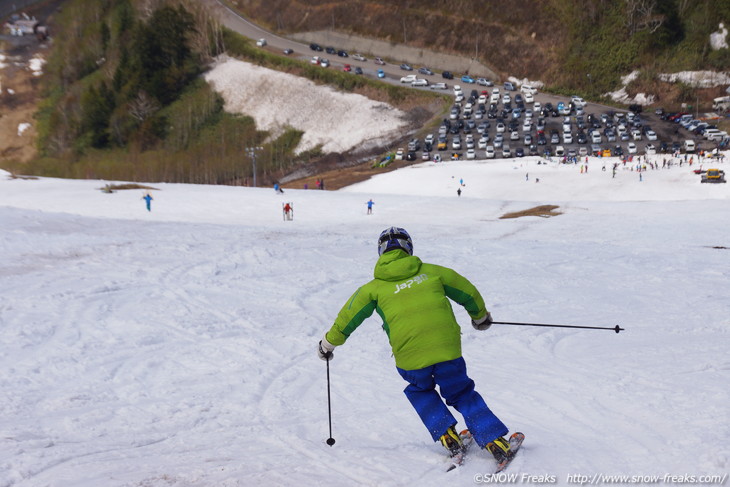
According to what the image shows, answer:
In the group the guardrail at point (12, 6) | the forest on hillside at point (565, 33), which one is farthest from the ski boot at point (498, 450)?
the guardrail at point (12, 6)

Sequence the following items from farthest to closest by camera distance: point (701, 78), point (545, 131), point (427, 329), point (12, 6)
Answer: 1. point (12, 6)
2. point (701, 78)
3. point (545, 131)
4. point (427, 329)

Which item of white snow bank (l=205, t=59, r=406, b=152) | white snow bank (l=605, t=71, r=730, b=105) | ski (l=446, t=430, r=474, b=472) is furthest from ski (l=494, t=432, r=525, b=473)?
white snow bank (l=605, t=71, r=730, b=105)

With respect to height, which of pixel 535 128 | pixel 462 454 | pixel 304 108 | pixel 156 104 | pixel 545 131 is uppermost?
pixel 156 104

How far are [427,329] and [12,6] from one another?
169 metres

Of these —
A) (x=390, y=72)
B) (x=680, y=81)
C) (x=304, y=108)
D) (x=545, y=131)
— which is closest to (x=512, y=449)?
(x=545, y=131)

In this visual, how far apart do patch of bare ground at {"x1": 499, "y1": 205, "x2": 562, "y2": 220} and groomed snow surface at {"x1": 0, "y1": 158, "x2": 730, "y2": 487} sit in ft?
25.3

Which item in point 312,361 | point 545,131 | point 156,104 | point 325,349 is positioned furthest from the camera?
point 156,104

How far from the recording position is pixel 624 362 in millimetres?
8258

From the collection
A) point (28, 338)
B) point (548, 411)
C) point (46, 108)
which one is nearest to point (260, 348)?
point (28, 338)

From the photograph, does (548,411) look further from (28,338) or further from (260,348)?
(28,338)

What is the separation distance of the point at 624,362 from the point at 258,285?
7.96 meters

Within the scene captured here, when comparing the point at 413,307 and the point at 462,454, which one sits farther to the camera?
the point at 462,454

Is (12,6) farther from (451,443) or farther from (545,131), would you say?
(451,443)

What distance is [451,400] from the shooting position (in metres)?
5.12
